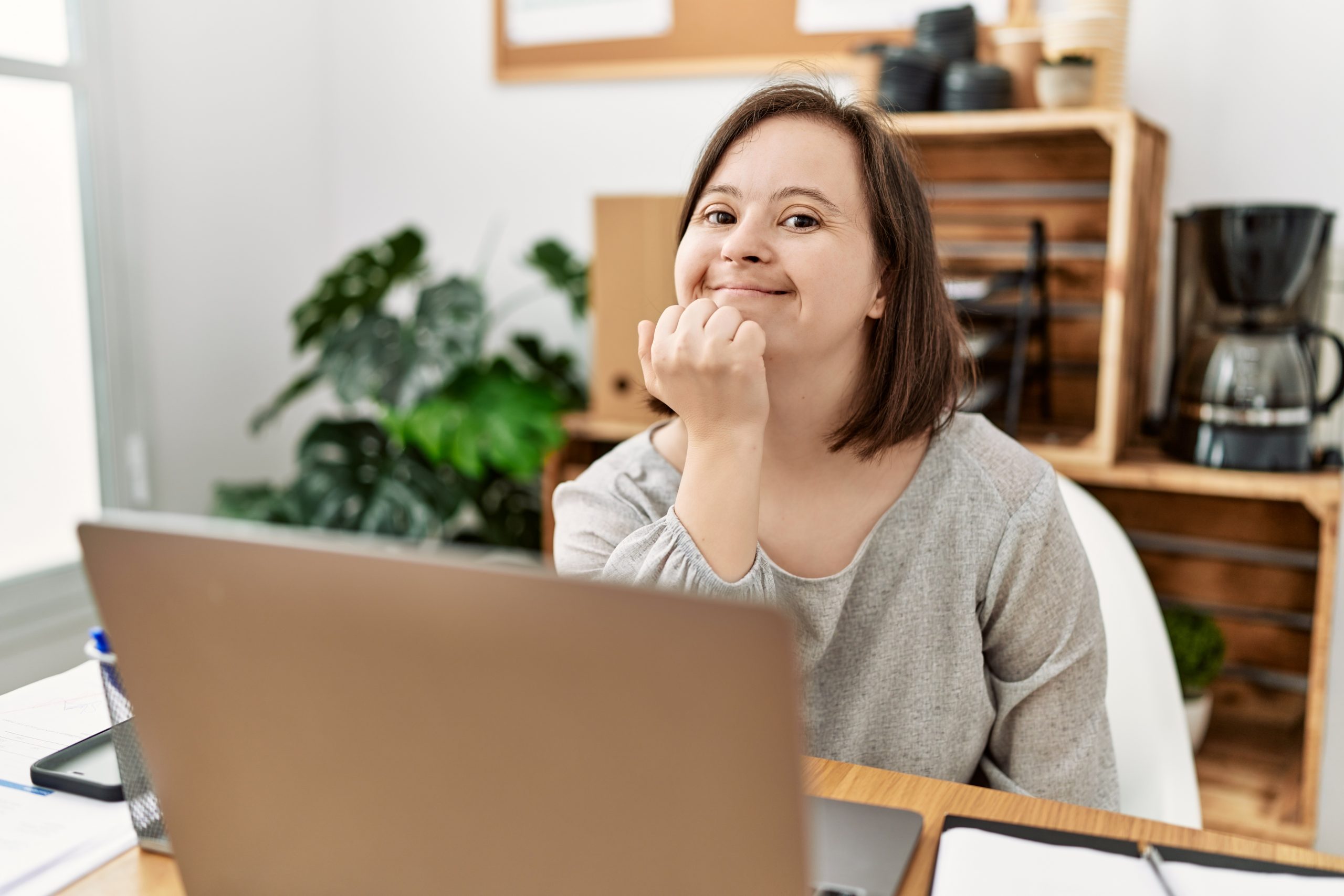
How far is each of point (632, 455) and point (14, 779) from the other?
0.57m

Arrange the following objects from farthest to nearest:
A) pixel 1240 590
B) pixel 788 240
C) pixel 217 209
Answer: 1. pixel 217 209
2. pixel 1240 590
3. pixel 788 240

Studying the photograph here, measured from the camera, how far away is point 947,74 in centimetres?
191

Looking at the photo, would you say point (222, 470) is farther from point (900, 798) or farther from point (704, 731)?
point (704, 731)

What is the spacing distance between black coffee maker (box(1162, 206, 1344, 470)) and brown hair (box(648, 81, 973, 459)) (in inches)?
35.6

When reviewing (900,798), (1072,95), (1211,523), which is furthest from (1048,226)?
(900,798)

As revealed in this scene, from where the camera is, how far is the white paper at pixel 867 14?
7.16 feet

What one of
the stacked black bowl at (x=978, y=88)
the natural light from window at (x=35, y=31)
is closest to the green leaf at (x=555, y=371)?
the stacked black bowl at (x=978, y=88)

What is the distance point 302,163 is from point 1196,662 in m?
2.41

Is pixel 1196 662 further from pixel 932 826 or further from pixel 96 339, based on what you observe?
pixel 96 339

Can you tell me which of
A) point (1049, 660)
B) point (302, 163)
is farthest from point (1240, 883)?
point (302, 163)

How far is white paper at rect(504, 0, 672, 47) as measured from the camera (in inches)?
99.5

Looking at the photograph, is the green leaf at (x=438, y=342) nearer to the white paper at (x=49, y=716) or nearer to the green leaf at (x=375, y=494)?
the green leaf at (x=375, y=494)

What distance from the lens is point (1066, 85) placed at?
1.81 metres

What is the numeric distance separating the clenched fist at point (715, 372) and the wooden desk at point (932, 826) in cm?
26
